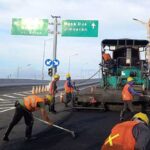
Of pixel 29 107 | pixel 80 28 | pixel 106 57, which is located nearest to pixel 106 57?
pixel 106 57

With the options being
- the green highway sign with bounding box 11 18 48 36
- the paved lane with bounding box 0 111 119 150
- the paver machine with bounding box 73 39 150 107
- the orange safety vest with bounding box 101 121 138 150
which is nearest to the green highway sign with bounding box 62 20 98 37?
the green highway sign with bounding box 11 18 48 36

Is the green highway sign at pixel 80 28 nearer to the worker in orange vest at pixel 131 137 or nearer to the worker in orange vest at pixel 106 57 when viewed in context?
the worker in orange vest at pixel 106 57

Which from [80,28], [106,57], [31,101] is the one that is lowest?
[31,101]

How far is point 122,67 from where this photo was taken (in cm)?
2059

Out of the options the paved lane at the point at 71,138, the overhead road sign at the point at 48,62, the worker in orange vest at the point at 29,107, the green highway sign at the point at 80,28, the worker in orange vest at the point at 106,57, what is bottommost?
the paved lane at the point at 71,138

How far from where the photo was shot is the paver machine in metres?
20.1

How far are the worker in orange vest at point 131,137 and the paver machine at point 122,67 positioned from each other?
45.7 ft

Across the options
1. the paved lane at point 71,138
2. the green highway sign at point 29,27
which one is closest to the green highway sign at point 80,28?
the green highway sign at point 29,27

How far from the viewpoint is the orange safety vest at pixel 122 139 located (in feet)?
16.8

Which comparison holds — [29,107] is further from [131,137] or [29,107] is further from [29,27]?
[29,27]

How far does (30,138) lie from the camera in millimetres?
11609

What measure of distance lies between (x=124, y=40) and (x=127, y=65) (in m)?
1.25

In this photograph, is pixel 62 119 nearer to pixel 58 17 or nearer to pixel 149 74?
pixel 149 74

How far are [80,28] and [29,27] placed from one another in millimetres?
4281
